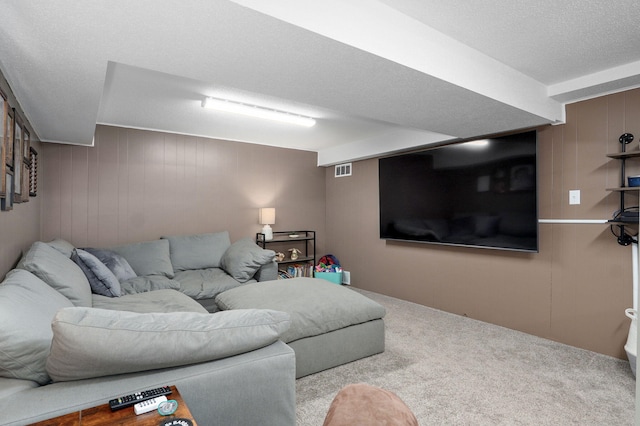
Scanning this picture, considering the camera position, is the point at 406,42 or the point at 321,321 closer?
the point at 406,42

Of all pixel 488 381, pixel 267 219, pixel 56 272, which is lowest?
pixel 488 381

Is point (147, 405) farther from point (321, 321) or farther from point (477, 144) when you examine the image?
point (477, 144)

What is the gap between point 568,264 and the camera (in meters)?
3.10

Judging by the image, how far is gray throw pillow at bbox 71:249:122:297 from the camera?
9.55 ft

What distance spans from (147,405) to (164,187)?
3949 mm

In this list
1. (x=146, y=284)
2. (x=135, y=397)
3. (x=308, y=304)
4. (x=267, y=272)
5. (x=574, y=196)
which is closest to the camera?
(x=135, y=397)

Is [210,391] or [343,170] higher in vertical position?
[343,170]

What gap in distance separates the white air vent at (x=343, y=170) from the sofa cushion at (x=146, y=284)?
10.4 ft

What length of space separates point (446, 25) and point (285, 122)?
7.42 ft

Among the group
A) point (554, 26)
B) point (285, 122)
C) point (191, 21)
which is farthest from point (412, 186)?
point (191, 21)

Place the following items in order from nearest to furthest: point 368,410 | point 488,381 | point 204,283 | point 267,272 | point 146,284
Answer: point 368,410 < point 488,381 < point 146,284 < point 204,283 < point 267,272

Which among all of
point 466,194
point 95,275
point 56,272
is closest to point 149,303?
point 95,275

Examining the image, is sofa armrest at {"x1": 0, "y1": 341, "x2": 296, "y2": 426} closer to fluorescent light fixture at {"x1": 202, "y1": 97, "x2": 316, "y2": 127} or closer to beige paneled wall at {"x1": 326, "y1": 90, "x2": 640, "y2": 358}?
fluorescent light fixture at {"x1": 202, "y1": 97, "x2": 316, "y2": 127}

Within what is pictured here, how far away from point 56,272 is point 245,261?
194cm
